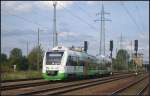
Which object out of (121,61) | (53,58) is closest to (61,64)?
(53,58)

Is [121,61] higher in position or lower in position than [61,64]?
higher

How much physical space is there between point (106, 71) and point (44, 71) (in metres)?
32.9

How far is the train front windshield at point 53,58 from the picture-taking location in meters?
39.8

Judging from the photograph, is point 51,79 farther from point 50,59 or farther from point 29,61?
point 29,61

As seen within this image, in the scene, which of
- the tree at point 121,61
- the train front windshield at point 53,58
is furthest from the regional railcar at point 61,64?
the tree at point 121,61

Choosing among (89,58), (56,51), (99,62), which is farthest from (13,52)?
(56,51)

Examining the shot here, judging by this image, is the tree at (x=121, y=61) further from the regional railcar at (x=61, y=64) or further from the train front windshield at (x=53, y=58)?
the train front windshield at (x=53, y=58)

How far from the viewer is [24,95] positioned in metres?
21.5

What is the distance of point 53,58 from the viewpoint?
40.0 meters

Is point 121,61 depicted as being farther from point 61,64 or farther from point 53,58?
point 61,64

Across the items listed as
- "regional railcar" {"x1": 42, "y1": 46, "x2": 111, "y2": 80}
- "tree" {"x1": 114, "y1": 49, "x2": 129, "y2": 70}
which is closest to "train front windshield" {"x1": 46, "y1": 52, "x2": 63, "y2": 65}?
"regional railcar" {"x1": 42, "y1": 46, "x2": 111, "y2": 80}

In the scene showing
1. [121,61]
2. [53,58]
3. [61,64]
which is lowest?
[61,64]

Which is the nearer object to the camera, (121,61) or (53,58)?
(53,58)

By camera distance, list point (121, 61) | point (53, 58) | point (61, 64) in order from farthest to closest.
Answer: point (121, 61) → point (53, 58) → point (61, 64)
